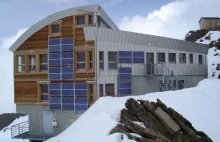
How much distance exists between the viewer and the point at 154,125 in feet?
47.6

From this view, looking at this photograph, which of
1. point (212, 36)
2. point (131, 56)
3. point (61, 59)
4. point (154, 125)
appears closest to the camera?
point (154, 125)

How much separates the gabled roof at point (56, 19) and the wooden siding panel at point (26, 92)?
11.1 feet

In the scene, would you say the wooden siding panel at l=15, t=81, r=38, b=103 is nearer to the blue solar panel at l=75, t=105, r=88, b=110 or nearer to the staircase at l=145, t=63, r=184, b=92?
the blue solar panel at l=75, t=105, r=88, b=110

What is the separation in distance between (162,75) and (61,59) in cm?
886

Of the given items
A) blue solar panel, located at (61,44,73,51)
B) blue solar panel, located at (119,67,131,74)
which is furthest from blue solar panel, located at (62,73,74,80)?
blue solar panel, located at (119,67,131,74)

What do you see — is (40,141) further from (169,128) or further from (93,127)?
(169,128)

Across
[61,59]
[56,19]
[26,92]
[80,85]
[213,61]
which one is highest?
[56,19]

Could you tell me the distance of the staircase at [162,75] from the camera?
85.0 feet

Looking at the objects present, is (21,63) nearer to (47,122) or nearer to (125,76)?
(47,122)

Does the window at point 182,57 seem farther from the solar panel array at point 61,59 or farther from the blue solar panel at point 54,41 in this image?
the blue solar panel at point 54,41

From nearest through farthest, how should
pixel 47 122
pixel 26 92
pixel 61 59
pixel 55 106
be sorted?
pixel 61 59
pixel 55 106
pixel 47 122
pixel 26 92

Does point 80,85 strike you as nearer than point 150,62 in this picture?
Yes

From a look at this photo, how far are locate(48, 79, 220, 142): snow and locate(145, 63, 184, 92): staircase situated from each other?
3.15 meters

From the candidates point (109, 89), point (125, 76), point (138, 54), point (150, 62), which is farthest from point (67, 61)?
point (150, 62)
